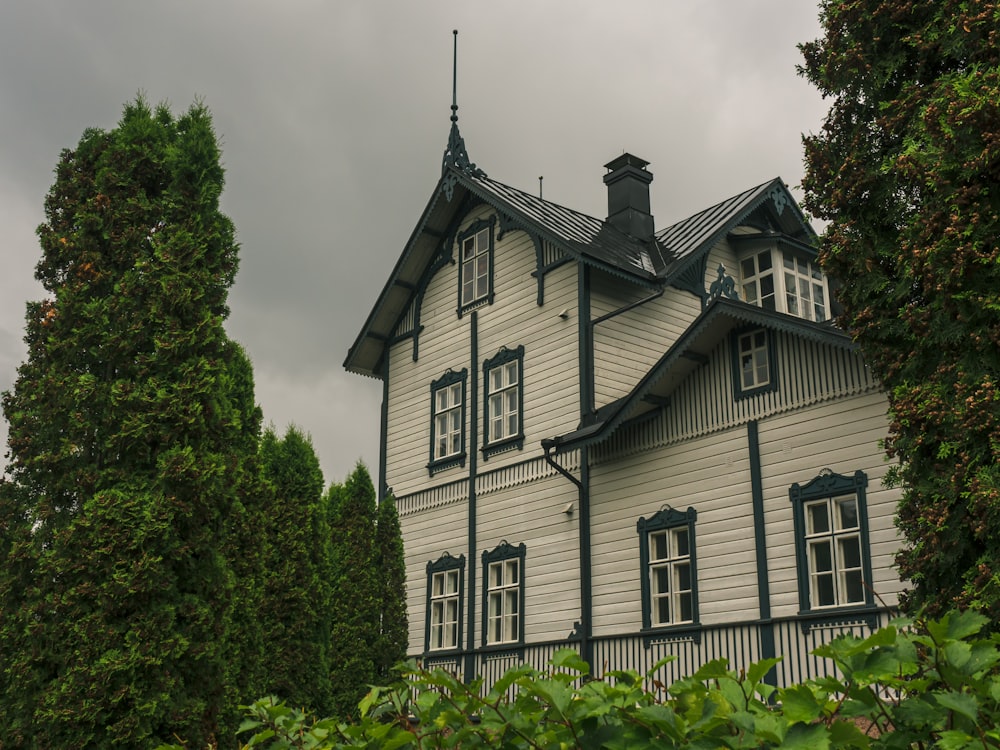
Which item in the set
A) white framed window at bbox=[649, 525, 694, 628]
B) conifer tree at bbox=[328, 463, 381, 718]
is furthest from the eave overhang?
conifer tree at bbox=[328, 463, 381, 718]

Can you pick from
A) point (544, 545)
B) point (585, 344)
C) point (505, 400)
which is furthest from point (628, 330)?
point (544, 545)

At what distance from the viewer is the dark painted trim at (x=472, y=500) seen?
19188 mm

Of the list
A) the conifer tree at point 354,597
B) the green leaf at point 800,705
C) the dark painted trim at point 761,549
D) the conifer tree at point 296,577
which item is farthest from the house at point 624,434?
the green leaf at point 800,705

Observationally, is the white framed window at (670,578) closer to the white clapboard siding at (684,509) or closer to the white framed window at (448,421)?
the white clapboard siding at (684,509)

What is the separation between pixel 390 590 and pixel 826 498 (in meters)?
9.05

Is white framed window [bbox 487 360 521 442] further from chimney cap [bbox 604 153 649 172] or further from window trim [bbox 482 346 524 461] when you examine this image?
chimney cap [bbox 604 153 649 172]

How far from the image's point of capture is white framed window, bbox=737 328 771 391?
1518cm

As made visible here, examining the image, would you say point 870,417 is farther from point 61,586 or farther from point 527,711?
point 527,711

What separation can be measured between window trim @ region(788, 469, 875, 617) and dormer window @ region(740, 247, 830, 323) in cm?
649

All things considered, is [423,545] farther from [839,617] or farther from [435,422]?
[839,617]

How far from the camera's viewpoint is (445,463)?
69.2ft

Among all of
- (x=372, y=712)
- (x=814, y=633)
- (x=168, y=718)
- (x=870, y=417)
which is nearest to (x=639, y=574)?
(x=814, y=633)

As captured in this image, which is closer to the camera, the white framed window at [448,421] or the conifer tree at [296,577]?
the conifer tree at [296,577]

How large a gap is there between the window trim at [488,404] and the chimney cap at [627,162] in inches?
212
